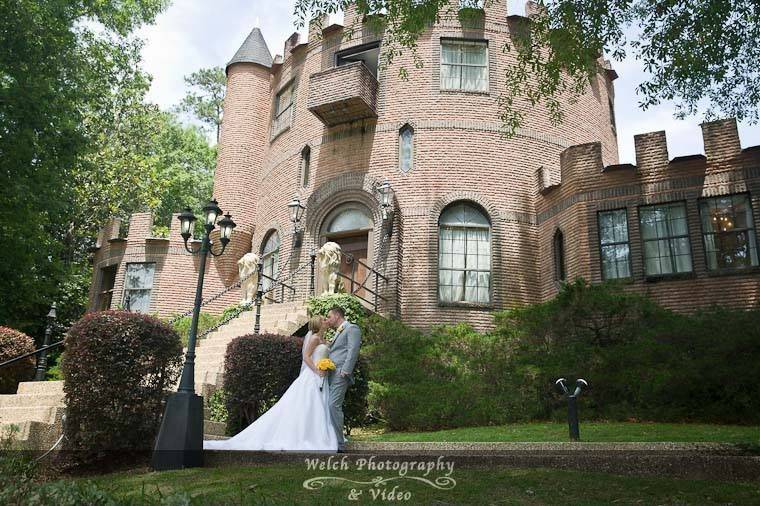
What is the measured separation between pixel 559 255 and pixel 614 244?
1.78 metres

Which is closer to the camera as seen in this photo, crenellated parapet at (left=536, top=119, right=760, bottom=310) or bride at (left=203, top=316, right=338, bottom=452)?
bride at (left=203, top=316, right=338, bottom=452)

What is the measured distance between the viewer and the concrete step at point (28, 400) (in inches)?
396

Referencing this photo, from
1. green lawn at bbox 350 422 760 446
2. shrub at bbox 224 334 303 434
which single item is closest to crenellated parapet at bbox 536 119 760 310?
green lawn at bbox 350 422 760 446

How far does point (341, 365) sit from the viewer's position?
881 cm

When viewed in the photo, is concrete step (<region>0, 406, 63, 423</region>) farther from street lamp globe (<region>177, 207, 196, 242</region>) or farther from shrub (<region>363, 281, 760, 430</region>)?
shrub (<region>363, 281, 760, 430</region>)

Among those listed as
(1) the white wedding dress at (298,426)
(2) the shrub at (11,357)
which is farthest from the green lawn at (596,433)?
(2) the shrub at (11,357)

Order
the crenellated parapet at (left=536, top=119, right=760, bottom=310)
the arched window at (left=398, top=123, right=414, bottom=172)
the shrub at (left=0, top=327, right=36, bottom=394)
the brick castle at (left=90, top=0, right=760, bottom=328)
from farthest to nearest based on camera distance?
the arched window at (left=398, top=123, right=414, bottom=172)
the brick castle at (left=90, top=0, right=760, bottom=328)
the crenellated parapet at (left=536, top=119, right=760, bottom=310)
the shrub at (left=0, top=327, right=36, bottom=394)

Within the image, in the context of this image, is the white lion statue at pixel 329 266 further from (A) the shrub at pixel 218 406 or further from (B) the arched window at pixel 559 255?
(A) the shrub at pixel 218 406

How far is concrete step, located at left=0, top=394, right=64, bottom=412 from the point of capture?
396 inches

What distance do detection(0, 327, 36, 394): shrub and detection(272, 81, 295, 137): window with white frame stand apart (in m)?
12.1

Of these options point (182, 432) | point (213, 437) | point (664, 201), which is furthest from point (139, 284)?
point (664, 201)

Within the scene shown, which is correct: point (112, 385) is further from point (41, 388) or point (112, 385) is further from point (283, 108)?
point (283, 108)

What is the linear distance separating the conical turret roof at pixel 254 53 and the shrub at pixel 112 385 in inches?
733

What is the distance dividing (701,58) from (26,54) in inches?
616
